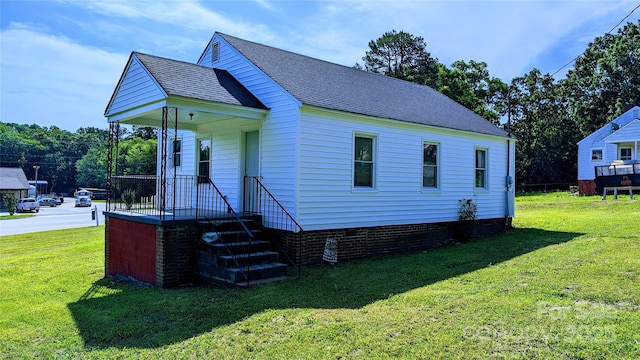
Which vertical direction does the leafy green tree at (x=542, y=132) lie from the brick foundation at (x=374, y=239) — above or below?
above

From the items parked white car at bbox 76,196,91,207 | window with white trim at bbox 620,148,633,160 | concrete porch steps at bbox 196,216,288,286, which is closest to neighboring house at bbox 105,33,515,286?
concrete porch steps at bbox 196,216,288,286

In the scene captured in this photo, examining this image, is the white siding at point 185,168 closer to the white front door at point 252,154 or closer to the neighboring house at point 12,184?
the white front door at point 252,154

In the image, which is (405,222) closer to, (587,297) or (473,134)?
(473,134)

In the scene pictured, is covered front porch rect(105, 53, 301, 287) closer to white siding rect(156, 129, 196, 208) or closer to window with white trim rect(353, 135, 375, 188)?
white siding rect(156, 129, 196, 208)

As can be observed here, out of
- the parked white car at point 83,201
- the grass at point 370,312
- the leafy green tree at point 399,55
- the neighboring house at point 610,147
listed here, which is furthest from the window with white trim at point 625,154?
the parked white car at point 83,201

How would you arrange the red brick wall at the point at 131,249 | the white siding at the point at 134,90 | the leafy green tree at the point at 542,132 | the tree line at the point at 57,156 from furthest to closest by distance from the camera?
the tree line at the point at 57,156
the leafy green tree at the point at 542,132
the white siding at the point at 134,90
the red brick wall at the point at 131,249

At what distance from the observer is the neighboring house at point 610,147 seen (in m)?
26.0

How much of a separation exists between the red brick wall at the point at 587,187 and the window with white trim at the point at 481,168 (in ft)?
62.0

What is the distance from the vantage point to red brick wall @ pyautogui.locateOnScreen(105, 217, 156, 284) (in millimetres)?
8625

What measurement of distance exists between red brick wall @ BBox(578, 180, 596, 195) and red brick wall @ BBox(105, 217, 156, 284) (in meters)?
28.9

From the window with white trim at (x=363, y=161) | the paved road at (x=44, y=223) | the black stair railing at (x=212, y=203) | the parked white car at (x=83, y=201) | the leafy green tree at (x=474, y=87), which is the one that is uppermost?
the leafy green tree at (x=474, y=87)

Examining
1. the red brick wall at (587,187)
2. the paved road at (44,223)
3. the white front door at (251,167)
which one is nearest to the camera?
the white front door at (251,167)

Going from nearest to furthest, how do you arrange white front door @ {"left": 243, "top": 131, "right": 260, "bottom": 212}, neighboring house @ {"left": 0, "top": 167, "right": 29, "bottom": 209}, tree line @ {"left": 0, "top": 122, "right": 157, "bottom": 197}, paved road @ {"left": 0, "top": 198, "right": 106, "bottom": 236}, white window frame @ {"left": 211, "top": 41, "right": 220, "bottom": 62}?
1. white front door @ {"left": 243, "top": 131, "right": 260, "bottom": 212}
2. white window frame @ {"left": 211, "top": 41, "right": 220, "bottom": 62}
3. paved road @ {"left": 0, "top": 198, "right": 106, "bottom": 236}
4. neighboring house @ {"left": 0, "top": 167, "right": 29, "bottom": 209}
5. tree line @ {"left": 0, "top": 122, "right": 157, "bottom": 197}

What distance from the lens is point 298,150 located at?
9047mm
